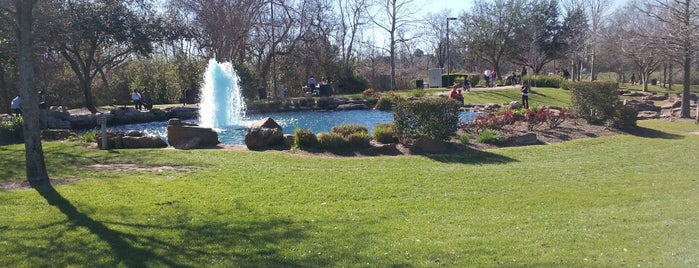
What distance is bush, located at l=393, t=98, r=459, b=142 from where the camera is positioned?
13.5 m

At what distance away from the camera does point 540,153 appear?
1288cm

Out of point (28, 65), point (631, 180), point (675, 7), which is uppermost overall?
point (675, 7)

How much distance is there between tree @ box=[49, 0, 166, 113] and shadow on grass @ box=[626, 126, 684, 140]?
24.8m

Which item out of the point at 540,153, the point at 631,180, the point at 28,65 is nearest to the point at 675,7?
the point at 540,153

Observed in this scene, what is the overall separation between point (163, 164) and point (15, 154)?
164 inches

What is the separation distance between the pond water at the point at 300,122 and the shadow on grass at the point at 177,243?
1085cm

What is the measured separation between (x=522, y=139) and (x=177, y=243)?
1083cm

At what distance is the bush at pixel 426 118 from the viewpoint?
13492 mm

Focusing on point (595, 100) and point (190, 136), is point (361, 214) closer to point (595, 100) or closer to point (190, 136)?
point (190, 136)

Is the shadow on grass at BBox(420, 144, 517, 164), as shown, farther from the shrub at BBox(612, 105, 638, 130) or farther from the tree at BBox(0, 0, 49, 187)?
the tree at BBox(0, 0, 49, 187)

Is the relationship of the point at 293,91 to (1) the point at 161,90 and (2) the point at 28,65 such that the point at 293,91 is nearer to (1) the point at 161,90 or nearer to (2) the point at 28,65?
(1) the point at 161,90

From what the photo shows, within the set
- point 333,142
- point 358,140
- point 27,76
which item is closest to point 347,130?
point 358,140

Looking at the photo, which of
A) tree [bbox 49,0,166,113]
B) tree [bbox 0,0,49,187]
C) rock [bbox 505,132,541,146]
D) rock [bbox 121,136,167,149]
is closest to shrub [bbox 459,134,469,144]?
rock [bbox 505,132,541,146]

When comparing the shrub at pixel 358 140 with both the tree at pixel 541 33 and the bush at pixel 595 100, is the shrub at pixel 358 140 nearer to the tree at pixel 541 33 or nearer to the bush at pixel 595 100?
the bush at pixel 595 100
